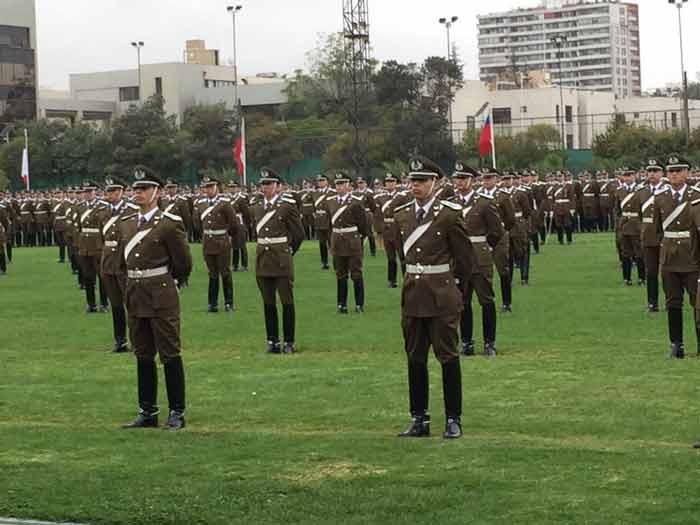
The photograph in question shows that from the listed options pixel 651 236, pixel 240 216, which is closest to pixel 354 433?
pixel 651 236

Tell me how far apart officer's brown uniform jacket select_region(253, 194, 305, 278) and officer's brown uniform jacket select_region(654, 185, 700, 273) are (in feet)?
14.4

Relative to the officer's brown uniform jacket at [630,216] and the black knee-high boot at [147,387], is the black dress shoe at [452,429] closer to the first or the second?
the black knee-high boot at [147,387]

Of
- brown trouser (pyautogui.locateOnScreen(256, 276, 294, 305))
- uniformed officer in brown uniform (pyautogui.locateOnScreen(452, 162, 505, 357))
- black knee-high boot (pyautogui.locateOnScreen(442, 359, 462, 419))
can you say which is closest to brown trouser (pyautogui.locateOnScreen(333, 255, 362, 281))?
brown trouser (pyautogui.locateOnScreen(256, 276, 294, 305))

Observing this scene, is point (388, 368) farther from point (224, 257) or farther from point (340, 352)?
point (224, 257)

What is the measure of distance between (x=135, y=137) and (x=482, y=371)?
6030 centimetres

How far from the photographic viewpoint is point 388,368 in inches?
573

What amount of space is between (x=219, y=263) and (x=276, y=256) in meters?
5.62

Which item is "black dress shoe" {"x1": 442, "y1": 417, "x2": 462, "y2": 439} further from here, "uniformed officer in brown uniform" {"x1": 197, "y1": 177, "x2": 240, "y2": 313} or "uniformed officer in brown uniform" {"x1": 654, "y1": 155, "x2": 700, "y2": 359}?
"uniformed officer in brown uniform" {"x1": 197, "y1": 177, "x2": 240, "y2": 313}

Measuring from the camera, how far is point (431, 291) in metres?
10.4

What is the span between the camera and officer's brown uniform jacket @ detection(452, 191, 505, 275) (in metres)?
15.7

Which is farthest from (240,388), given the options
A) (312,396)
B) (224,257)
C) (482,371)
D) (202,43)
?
(202,43)

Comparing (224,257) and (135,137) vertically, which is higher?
(135,137)

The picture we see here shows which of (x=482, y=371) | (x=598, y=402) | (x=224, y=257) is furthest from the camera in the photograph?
(x=224, y=257)

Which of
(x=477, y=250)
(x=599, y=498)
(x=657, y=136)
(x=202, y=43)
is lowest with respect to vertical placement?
(x=599, y=498)
